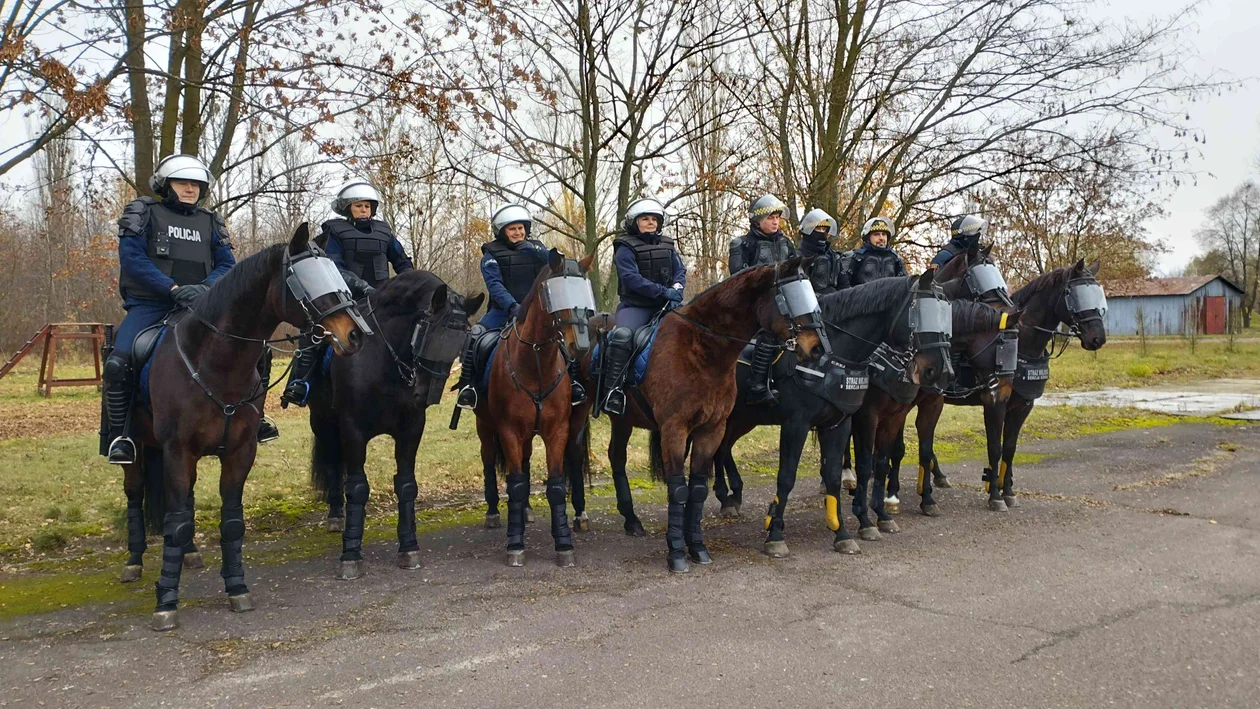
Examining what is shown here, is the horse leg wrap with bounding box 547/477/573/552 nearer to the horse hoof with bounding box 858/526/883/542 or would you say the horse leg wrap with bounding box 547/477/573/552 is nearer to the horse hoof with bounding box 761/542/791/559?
the horse hoof with bounding box 761/542/791/559

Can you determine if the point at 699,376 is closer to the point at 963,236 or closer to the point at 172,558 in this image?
the point at 172,558

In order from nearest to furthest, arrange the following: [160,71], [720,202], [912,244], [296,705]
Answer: [296,705] → [160,71] → [912,244] → [720,202]

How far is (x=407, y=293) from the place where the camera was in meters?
6.66

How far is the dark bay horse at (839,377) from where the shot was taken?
7.20m

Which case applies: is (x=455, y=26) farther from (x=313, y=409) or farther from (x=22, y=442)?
(x=22, y=442)

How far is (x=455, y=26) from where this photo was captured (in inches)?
407

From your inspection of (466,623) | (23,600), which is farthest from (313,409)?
(466,623)

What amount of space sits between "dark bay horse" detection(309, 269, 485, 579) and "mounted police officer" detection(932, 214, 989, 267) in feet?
20.2

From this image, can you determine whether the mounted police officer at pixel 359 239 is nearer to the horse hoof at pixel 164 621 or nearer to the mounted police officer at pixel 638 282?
the mounted police officer at pixel 638 282

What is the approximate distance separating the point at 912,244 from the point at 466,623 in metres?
10.7

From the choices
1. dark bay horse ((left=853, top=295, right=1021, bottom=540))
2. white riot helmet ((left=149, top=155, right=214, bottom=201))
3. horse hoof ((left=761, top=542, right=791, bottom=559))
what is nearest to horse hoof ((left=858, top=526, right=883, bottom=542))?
dark bay horse ((left=853, top=295, right=1021, bottom=540))

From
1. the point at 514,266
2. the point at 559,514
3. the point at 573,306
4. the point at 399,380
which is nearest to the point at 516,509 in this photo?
the point at 559,514

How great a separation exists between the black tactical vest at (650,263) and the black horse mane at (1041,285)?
4479 millimetres

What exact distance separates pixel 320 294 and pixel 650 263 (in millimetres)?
3320
